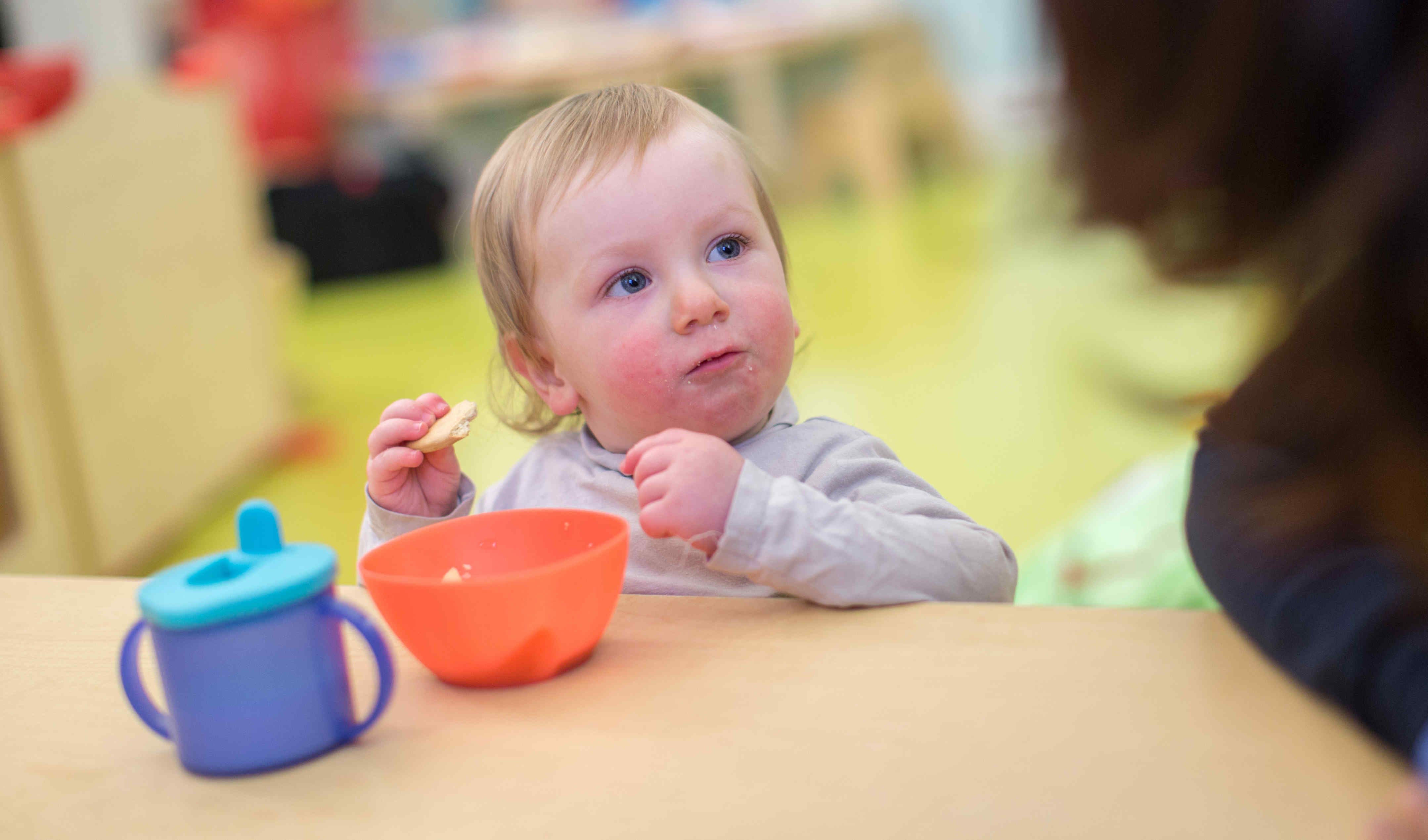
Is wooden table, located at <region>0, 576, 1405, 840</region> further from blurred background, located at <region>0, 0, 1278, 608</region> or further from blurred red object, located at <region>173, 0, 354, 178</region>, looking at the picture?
blurred red object, located at <region>173, 0, 354, 178</region>

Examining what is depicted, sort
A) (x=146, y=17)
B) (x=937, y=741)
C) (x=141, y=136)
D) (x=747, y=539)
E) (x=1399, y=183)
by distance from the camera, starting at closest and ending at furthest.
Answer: (x=1399, y=183) → (x=937, y=741) → (x=747, y=539) → (x=141, y=136) → (x=146, y=17)

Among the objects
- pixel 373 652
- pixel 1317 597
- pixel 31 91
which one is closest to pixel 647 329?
pixel 373 652

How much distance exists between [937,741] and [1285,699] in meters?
0.14

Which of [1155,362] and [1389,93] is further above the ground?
[1389,93]

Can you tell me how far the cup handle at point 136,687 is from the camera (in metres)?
0.52

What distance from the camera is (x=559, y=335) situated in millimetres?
884

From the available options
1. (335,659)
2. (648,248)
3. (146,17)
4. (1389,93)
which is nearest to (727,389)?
(648,248)

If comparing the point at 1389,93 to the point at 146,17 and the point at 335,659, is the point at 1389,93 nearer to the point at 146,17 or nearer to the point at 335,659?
the point at 335,659

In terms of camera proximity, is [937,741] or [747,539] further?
[747,539]

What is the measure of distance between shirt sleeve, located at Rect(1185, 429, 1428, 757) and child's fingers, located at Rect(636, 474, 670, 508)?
0.88ft

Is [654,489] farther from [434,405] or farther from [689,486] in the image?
[434,405]

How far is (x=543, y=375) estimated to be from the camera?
962mm

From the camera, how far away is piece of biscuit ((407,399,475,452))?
0.74 meters

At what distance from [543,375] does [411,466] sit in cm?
16
